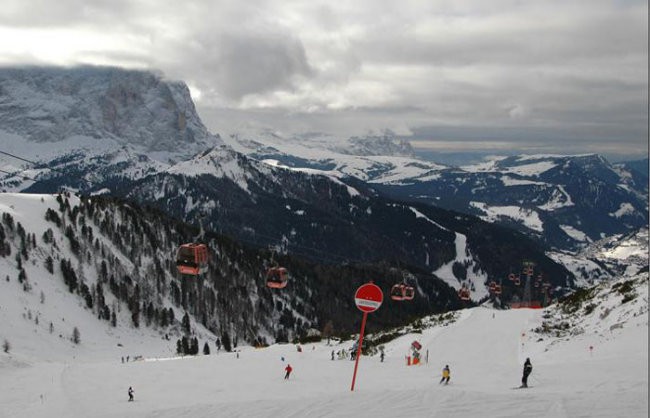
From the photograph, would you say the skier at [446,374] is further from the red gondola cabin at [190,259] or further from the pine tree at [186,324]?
the pine tree at [186,324]

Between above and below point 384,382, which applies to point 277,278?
above

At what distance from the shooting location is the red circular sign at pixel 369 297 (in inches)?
1314

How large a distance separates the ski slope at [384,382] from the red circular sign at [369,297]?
464 cm

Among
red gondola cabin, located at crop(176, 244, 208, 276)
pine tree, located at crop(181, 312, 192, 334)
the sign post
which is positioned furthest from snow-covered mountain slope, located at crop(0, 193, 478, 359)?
the sign post

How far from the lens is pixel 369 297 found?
3356 centimetres

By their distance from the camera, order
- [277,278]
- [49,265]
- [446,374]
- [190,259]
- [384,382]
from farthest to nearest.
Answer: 1. [49,265]
2. [277,278]
3. [190,259]
4. [384,382]
5. [446,374]

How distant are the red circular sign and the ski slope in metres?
4.64

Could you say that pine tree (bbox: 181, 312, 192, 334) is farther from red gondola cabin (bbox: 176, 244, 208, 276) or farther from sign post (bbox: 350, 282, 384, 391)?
sign post (bbox: 350, 282, 384, 391)

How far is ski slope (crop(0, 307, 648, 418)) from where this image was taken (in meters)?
27.1

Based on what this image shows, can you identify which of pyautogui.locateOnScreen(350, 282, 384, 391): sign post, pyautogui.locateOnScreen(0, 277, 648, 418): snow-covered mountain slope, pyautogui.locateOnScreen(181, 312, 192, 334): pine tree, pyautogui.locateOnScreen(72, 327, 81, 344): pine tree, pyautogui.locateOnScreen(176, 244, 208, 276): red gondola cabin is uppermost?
pyautogui.locateOnScreen(176, 244, 208, 276): red gondola cabin

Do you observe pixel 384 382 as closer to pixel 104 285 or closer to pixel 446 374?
pixel 446 374

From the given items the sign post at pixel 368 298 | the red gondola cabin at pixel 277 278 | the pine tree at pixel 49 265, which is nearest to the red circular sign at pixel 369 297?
the sign post at pixel 368 298

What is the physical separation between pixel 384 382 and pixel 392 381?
114 centimetres

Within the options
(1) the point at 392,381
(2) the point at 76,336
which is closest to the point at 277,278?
(1) the point at 392,381
